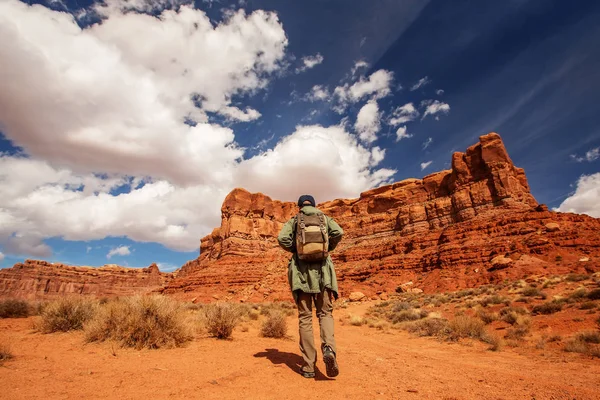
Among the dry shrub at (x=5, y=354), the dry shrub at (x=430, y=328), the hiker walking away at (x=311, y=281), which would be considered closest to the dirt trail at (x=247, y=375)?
the dry shrub at (x=5, y=354)

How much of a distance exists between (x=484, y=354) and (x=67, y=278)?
11863 cm

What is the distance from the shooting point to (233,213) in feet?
241

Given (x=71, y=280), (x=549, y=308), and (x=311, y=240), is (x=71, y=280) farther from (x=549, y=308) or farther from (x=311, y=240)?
(x=549, y=308)

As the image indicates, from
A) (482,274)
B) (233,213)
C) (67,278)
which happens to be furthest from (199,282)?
(67,278)

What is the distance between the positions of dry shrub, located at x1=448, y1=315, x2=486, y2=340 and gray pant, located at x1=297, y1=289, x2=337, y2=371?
643 centimetres

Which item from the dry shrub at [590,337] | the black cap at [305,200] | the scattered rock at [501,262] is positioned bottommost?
the dry shrub at [590,337]

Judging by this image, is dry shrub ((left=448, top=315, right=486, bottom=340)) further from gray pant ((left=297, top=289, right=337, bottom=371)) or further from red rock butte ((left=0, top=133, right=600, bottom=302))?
red rock butte ((left=0, top=133, right=600, bottom=302))

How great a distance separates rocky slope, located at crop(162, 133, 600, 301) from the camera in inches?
1089

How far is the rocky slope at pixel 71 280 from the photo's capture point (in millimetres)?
85625

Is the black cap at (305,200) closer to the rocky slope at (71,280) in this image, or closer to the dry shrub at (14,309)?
the dry shrub at (14,309)

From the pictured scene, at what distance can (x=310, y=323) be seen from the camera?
4.05m

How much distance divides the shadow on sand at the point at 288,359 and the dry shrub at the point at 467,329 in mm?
5798

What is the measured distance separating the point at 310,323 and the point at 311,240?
1.17 meters

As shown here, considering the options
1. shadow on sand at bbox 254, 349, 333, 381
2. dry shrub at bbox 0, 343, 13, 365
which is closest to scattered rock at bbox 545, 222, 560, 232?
shadow on sand at bbox 254, 349, 333, 381
